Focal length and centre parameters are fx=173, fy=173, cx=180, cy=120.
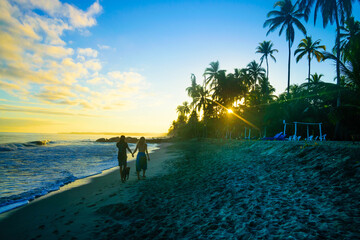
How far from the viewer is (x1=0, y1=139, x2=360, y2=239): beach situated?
310cm

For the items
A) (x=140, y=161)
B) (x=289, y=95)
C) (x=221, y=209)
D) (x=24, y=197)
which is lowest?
(x=24, y=197)

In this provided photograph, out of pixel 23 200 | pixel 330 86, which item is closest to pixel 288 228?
pixel 23 200

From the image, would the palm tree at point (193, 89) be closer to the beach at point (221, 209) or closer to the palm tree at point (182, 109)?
the palm tree at point (182, 109)

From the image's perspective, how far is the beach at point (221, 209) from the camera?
3.10 meters

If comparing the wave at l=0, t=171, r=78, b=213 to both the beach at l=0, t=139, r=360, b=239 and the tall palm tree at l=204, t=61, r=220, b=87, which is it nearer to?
the beach at l=0, t=139, r=360, b=239

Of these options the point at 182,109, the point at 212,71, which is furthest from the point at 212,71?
the point at 182,109

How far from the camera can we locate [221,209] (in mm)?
4086

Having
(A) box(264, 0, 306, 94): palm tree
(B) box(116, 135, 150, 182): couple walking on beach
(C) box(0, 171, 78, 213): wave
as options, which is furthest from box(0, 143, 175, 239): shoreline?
(A) box(264, 0, 306, 94): palm tree

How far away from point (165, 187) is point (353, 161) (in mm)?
5888

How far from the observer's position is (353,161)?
197 inches

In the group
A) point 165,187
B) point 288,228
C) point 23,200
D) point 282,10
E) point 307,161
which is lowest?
point 23,200

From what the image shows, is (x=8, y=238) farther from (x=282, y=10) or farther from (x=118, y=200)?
(x=282, y=10)

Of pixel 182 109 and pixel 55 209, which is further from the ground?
pixel 182 109

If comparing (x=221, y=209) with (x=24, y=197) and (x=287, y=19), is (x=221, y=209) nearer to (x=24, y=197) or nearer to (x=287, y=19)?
(x=24, y=197)
